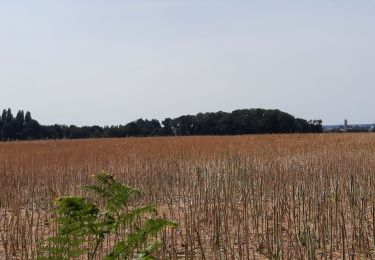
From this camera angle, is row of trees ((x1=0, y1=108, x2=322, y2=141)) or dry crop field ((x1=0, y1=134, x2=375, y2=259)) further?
row of trees ((x1=0, y1=108, x2=322, y2=141))

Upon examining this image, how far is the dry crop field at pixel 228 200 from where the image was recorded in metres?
4.23

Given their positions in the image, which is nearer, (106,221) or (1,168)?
(106,221)

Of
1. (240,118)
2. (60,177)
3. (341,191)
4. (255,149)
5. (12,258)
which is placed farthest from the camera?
(240,118)

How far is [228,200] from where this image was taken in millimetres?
6133

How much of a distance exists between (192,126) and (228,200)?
39009mm

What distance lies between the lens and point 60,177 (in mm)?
9609

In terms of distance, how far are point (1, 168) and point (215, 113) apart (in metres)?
36.7

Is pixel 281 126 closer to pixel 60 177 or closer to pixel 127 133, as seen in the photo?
pixel 127 133

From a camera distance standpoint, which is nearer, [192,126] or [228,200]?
[228,200]

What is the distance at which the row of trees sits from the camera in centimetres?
4338

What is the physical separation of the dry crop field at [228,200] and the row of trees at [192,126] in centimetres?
2790

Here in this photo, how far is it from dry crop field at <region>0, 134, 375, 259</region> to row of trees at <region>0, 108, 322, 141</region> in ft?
91.5

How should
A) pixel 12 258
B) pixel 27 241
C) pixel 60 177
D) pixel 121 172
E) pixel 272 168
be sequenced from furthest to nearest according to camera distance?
pixel 121 172
pixel 60 177
pixel 272 168
pixel 27 241
pixel 12 258

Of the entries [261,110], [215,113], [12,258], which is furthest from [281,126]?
[12,258]
